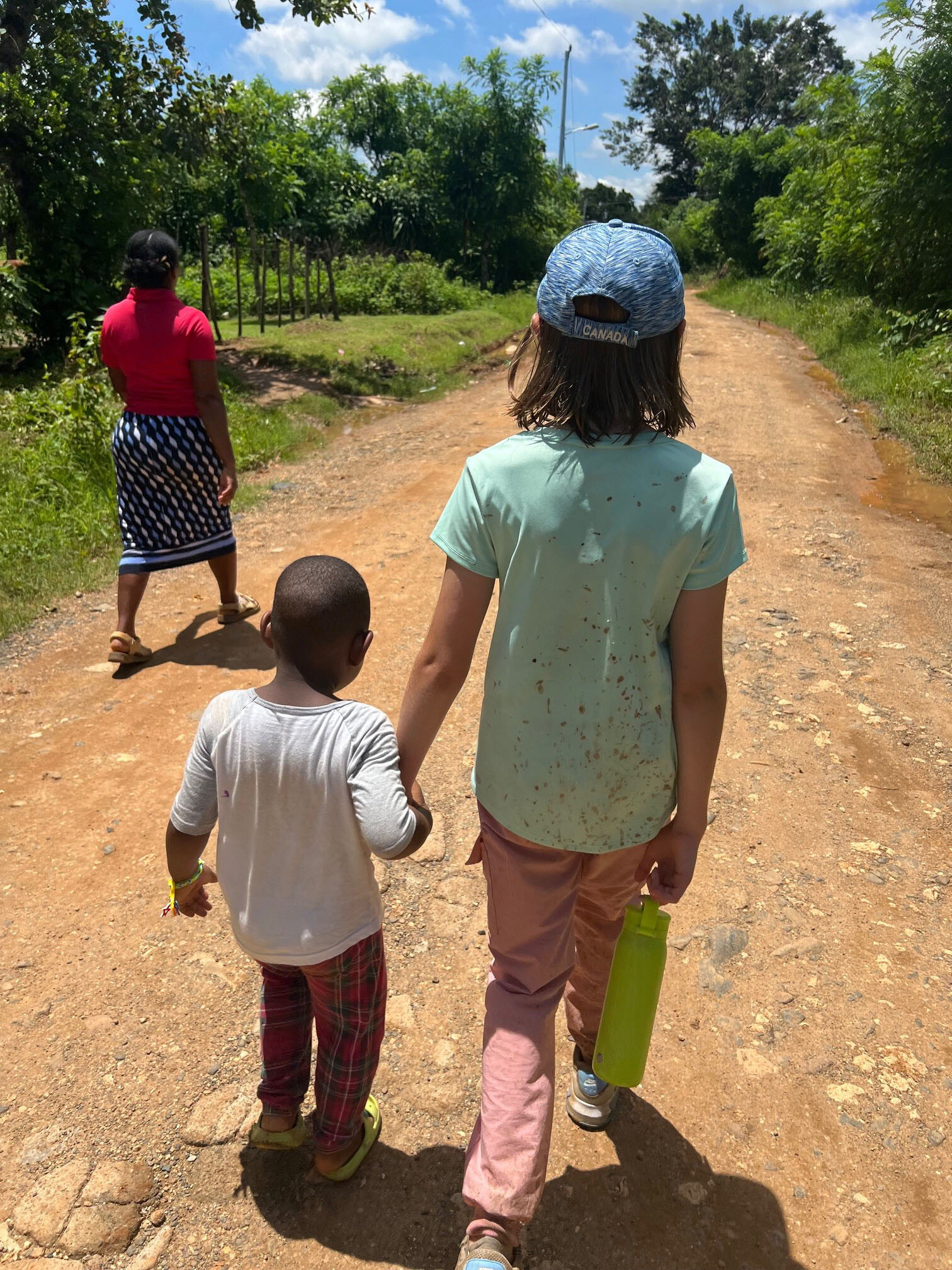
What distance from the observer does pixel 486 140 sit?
64.4ft

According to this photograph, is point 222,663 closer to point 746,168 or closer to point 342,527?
point 342,527

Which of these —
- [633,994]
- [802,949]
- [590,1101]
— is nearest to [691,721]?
[633,994]

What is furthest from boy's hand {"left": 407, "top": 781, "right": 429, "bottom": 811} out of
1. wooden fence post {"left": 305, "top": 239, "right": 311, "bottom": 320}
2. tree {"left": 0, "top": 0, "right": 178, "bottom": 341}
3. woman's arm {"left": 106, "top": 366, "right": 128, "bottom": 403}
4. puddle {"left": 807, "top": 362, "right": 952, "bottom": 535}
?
wooden fence post {"left": 305, "top": 239, "right": 311, "bottom": 320}

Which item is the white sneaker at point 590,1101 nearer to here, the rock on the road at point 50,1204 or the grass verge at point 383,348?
the rock on the road at point 50,1204

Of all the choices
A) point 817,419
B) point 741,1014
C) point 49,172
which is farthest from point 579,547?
point 49,172

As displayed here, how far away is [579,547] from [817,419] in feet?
27.2

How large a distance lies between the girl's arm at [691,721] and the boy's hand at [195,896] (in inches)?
33.1

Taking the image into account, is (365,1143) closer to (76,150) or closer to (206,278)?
(76,150)

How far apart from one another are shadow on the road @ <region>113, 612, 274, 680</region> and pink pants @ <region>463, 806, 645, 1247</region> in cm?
259

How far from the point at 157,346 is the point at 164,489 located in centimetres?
61

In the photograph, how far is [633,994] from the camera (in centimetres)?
166

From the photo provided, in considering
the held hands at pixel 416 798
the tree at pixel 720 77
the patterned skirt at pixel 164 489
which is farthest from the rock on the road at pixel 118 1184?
the tree at pixel 720 77

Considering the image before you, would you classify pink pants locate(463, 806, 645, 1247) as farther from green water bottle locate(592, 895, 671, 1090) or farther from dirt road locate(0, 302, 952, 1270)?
dirt road locate(0, 302, 952, 1270)

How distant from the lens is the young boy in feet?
4.76
